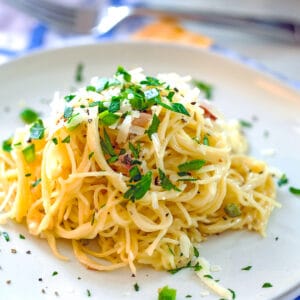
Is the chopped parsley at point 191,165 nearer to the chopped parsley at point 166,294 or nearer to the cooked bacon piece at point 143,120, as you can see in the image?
the cooked bacon piece at point 143,120

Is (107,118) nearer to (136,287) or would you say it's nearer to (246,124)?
(136,287)

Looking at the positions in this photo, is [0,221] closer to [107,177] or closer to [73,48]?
[107,177]

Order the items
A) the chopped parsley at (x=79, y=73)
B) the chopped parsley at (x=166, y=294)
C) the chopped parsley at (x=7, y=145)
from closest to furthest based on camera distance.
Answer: the chopped parsley at (x=166, y=294)
the chopped parsley at (x=7, y=145)
the chopped parsley at (x=79, y=73)

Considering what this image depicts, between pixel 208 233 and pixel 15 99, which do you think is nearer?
pixel 208 233

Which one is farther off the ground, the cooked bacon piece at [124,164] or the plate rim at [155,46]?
the plate rim at [155,46]

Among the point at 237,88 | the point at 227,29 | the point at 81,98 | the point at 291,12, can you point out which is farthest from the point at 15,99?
the point at 291,12

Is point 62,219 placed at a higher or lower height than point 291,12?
lower

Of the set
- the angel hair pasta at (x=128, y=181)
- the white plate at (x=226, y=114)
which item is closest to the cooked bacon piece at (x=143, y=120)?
the angel hair pasta at (x=128, y=181)
